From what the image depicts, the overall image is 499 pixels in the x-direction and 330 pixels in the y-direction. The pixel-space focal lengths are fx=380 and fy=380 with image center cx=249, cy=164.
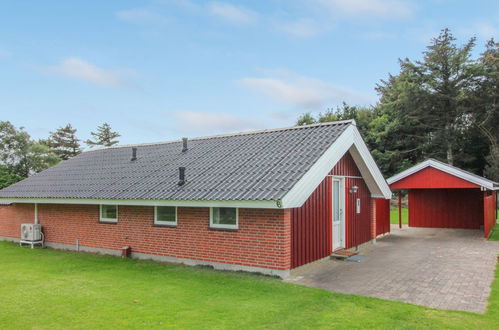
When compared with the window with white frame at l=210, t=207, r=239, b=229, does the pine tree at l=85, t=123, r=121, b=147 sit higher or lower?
higher

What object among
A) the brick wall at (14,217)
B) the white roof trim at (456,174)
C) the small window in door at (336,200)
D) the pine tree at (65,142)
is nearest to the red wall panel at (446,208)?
the white roof trim at (456,174)

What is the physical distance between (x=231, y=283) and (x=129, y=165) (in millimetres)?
7913

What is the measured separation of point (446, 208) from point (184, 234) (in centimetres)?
1627

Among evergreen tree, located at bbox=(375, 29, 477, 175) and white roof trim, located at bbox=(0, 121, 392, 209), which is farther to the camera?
evergreen tree, located at bbox=(375, 29, 477, 175)

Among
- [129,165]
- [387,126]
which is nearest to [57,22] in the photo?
[129,165]

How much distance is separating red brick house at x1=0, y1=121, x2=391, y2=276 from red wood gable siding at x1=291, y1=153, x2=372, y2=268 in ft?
0.10

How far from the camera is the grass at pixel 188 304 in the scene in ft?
19.8

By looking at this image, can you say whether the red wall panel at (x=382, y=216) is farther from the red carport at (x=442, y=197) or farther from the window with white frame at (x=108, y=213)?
the window with white frame at (x=108, y=213)

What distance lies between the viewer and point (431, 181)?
18.0 m

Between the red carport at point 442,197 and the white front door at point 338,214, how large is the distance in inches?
299

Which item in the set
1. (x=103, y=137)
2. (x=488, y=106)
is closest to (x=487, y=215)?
(x=488, y=106)

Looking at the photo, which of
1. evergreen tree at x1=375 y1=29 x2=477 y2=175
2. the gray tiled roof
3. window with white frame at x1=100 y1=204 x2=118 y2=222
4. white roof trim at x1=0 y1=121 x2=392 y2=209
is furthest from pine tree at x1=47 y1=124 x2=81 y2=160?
window with white frame at x1=100 y1=204 x2=118 y2=222

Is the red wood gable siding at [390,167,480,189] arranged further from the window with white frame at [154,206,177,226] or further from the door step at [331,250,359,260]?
the window with white frame at [154,206,177,226]

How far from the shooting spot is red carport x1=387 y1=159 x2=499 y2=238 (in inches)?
691
